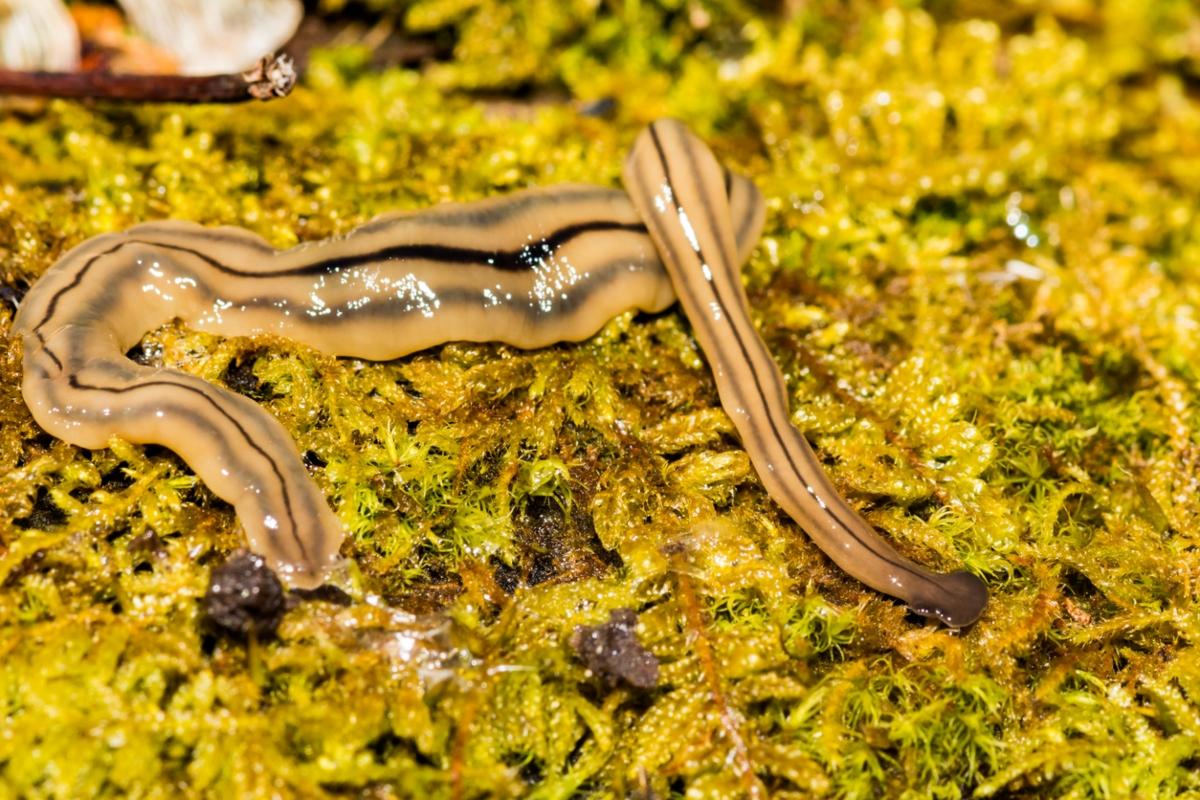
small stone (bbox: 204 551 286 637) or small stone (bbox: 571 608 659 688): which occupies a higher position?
small stone (bbox: 204 551 286 637)

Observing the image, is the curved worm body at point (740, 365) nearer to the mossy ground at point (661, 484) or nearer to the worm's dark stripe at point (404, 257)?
the mossy ground at point (661, 484)

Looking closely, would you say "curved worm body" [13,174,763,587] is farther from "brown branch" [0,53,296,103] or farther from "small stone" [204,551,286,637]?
"brown branch" [0,53,296,103]

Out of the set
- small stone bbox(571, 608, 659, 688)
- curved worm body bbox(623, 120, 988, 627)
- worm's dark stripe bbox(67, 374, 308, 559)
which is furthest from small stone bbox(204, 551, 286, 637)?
curved worm body bbox(623, 120, 988, 627)

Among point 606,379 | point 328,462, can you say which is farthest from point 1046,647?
point 328,462

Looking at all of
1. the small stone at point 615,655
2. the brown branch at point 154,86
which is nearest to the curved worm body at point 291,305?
the brown branch at point 154,86

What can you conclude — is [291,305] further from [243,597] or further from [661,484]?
[661,484]
